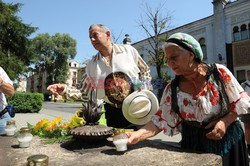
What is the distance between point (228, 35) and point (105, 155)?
719 inches

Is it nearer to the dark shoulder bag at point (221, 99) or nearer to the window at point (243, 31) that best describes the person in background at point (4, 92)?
the dark shoulder bag at point (221, 99)

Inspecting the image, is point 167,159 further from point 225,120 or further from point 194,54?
point 194,54

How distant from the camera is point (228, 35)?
1741 centimetres

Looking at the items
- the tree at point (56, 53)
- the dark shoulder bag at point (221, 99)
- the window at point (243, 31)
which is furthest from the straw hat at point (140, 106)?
the tree at point (56, 53)

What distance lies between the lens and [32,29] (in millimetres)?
22016

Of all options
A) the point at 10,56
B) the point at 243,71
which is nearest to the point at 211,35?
the point at 243,71

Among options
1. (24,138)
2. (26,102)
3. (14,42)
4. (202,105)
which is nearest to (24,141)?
(24,138)

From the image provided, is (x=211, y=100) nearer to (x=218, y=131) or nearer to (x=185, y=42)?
(x=218, y=131)

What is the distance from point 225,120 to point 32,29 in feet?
76.2

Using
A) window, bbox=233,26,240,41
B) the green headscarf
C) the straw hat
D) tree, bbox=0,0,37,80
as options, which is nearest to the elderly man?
the straw hat

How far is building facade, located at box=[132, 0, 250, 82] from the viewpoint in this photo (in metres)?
16.4

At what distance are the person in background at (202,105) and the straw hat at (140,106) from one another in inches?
10.2

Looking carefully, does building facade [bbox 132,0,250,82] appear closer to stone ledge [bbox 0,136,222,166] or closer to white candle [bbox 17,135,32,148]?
stone ledge [bbox 0,136,222,166]

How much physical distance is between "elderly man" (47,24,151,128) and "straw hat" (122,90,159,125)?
22cm
